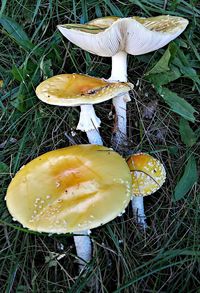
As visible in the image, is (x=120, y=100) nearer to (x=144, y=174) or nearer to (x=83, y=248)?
(x=144, y=174)

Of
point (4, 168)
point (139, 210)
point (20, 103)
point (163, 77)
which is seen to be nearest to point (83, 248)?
point (139, 210)

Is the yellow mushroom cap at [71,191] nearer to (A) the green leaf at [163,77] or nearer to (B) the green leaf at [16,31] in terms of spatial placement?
(A) the green leaf at [163,77]

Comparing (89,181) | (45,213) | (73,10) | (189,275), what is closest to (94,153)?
(89,181)

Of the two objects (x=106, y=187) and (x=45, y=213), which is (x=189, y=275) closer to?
(x=106, y=187)

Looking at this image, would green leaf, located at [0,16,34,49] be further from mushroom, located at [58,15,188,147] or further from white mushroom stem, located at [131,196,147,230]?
white mushroom stem, located at [131,196,147,230]

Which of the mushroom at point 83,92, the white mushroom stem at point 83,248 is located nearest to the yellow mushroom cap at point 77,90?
the mushroom at point 83,92
